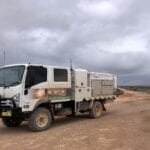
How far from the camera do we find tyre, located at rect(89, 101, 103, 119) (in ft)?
62.0

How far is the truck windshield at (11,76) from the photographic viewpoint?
1437 cm

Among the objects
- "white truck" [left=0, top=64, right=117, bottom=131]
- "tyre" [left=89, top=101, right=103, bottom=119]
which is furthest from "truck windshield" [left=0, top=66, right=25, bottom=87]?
"tyre" [left=89, top=101, right=103, bottom=119]

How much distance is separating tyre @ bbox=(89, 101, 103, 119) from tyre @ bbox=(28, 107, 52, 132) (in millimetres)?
3929

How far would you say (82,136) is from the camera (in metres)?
12.7

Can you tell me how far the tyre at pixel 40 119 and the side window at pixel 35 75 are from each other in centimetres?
118

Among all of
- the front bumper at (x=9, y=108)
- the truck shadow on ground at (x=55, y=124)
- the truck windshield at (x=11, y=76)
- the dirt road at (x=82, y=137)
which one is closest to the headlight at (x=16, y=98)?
the front bumper at (x=9, y=108)

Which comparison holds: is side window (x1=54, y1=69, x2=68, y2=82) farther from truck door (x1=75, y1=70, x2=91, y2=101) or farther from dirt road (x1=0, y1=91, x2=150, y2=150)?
dirt road (x1=0, y1=91, x2=150, y2=150)

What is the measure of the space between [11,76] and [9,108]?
1351 mm

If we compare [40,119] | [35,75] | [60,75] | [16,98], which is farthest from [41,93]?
Result: [60,75]

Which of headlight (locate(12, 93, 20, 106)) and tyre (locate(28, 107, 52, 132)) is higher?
headlight (locate(12, 93, 20, 106))

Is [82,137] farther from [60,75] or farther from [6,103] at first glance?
[60,75]

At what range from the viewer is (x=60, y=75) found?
16359 millimetres

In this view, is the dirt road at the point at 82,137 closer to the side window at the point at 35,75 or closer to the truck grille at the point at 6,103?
the truck grille at the point at 6,103

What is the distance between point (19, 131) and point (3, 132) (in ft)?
2.18
